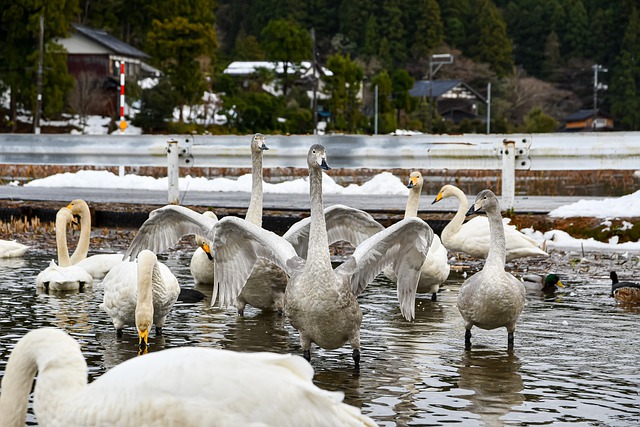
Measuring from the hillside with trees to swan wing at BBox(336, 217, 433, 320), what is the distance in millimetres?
44617

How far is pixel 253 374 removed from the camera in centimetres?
400

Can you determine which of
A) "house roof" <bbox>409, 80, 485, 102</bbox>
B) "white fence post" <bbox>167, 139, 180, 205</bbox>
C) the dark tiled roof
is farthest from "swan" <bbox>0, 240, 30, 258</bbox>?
"house roof" <bbox>409, 80, 485, 102</bbox>

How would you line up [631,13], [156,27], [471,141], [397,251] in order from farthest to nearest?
[631,13] < [156,27] < [471,141] < [397,251]

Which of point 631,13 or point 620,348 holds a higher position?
point 631,13

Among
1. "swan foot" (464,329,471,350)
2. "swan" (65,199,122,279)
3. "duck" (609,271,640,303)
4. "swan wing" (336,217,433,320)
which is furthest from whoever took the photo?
"swan" (65,199,122,279)

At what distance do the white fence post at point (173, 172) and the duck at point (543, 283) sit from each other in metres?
5.58

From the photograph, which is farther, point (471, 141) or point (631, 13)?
point (631, 13)

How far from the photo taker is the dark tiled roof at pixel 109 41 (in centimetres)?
6575

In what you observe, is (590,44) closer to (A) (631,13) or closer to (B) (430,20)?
(A) (631,13)

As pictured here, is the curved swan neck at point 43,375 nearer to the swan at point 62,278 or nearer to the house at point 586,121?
the swan at point 62,278

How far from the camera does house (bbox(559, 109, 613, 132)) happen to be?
8819cm

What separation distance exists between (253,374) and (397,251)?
13.6ft

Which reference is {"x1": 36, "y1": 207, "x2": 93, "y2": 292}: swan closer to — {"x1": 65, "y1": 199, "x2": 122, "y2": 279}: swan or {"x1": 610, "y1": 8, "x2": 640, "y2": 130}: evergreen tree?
{"x1": 65, "y1": 199, "x2": 122, "y2": 279}: swan

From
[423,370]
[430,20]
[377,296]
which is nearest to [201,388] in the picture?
[423,370]
